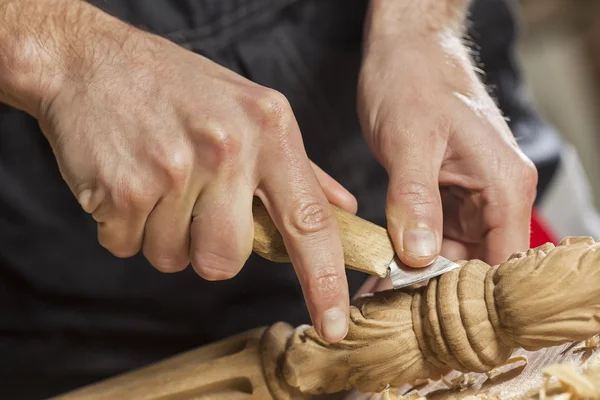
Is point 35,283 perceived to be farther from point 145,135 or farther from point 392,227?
point 392,227

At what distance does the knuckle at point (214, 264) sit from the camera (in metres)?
1.16

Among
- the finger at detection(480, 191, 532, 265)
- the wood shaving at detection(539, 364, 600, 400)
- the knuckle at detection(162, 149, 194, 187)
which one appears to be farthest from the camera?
the finger at detection(480, 191, 532, 265)

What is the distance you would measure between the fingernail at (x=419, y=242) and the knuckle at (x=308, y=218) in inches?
5.9

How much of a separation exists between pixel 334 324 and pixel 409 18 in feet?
2.76

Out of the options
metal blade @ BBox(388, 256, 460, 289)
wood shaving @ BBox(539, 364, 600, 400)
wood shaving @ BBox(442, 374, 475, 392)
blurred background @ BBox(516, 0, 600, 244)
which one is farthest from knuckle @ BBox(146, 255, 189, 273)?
blurred background @ BBox(516, 0, 600, 244)

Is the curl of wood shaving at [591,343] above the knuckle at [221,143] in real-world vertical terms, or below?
below

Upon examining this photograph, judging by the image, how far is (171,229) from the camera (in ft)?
3.85

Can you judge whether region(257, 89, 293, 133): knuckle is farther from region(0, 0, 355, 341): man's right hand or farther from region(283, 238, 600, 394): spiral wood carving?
region(283, 238, 600, 394): spiral wood carving

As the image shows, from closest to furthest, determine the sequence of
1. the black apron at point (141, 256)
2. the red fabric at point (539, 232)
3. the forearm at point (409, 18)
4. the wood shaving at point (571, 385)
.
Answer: the wood shaving at point (571, 385)
the forearm at point (409, 18)
the black apron at point (141, 256)
the red fabric at point (539, 232)

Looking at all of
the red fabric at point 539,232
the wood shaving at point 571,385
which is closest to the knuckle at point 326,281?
the wood shaving at point 571,385

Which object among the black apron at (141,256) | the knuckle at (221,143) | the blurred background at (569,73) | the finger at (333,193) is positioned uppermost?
the knuckle at (221,143)

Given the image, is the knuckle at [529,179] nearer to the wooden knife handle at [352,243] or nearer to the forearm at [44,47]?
the wooden knife handle at [352,243]

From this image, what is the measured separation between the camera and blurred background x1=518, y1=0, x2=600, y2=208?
4863mm

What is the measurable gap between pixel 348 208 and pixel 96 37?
20.7 inches
